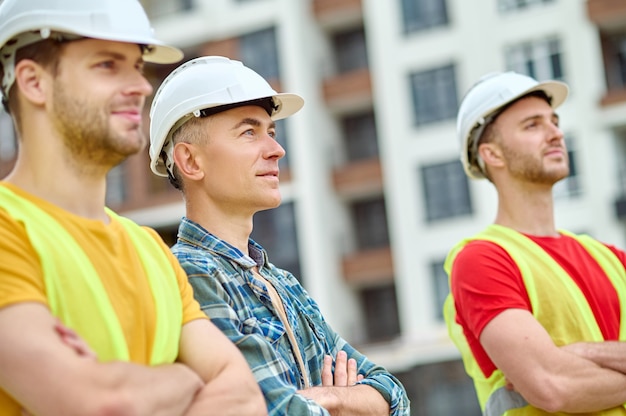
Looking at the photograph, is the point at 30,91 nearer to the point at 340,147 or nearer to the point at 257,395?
the point at 257,395

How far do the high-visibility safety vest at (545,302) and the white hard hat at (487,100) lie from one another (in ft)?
2.05

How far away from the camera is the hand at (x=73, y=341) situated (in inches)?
115

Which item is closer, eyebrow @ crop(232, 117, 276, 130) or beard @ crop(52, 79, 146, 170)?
beard @ crop(52, 79, 146, 170)

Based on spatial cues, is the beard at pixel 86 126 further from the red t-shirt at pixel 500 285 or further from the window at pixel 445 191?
the window at pixel 445 191

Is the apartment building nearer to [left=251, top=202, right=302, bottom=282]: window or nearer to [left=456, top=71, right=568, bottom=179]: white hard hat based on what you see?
[left=251, top=202, right=302, bottom=282]: window

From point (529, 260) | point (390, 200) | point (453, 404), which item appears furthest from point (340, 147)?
point (529, 260)

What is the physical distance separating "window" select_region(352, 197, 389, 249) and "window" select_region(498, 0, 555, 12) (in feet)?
22.3

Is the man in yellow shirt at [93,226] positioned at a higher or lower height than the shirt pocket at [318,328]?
higher

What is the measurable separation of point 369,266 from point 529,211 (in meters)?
26.8

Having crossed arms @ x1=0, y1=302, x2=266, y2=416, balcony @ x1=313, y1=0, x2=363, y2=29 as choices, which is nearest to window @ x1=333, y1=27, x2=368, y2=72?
balcony @ x1=313, y1=0, x2=363, y2=29

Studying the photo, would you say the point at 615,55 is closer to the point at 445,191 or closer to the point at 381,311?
the point at 445,191

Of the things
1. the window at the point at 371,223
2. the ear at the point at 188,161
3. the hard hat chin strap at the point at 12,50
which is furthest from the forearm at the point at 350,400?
the window at the point at 371,223

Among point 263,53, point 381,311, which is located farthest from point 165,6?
point 381,311

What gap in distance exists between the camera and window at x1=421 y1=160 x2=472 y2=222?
102 ft
